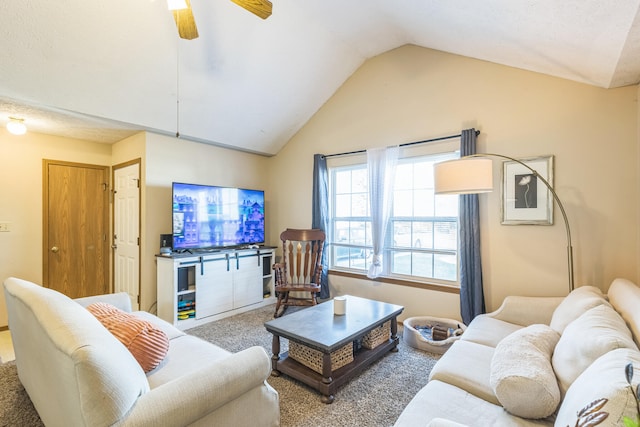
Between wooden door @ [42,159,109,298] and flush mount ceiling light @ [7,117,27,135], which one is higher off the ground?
flush mount ceiling light @ [7,117,27,135]

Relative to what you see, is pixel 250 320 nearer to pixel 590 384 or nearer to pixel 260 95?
pixel 260 95

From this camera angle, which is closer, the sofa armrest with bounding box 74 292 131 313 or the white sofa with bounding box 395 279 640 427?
the white sofa with bounding box 395 279 640 427

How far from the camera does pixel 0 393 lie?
79.0 inches

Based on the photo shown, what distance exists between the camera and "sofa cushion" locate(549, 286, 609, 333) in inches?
70.7

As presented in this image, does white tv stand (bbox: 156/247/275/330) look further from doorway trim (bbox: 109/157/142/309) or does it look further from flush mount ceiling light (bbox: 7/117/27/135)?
flush mount ceiling light (bbox: 7/117/27/135)

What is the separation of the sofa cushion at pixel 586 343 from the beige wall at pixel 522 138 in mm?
1280

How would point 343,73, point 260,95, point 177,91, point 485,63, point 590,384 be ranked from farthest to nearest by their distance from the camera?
point 343,73 → point 260,95 → point 177,91 → point 485,63 → point 590,384

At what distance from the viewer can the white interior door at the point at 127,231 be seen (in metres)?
3.67

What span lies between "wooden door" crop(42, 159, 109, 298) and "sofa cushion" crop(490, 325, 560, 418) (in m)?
4.69

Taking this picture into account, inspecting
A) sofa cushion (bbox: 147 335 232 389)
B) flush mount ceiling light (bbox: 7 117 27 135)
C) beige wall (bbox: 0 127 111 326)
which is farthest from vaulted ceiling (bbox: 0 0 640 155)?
sofa cushion (bbox: 147 335 232 389)

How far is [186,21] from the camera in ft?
6.09

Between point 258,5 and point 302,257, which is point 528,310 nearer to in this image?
point 302,257

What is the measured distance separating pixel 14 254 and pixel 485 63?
18.4 feet

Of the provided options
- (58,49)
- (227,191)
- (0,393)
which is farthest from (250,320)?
(58,49)
